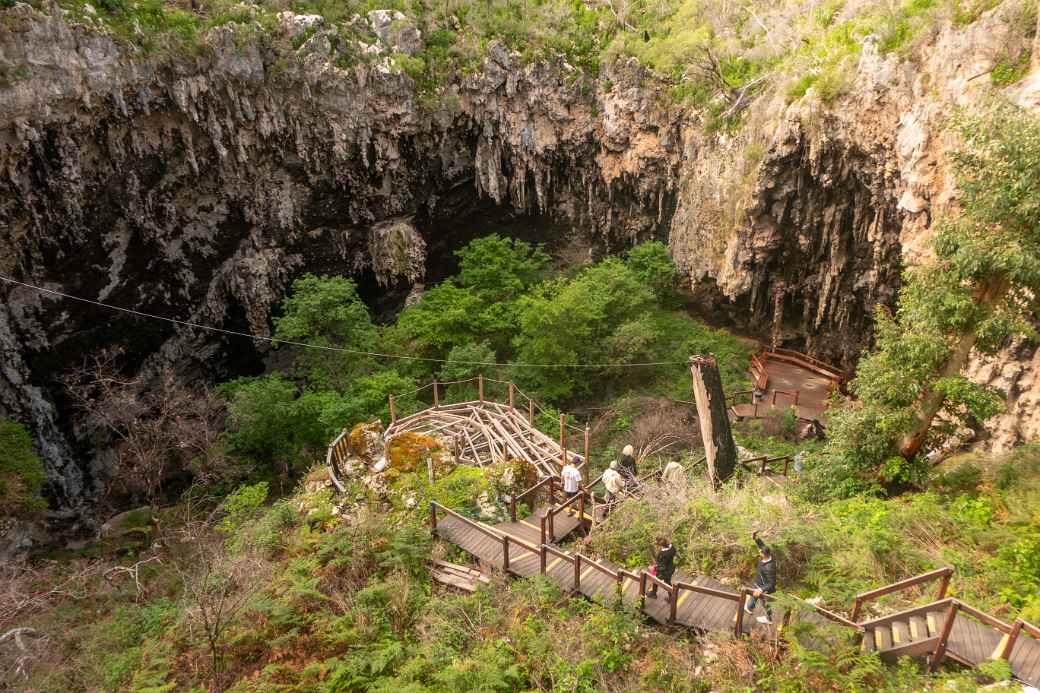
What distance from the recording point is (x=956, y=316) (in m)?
9.02

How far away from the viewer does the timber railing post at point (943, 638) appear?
5.69 meters

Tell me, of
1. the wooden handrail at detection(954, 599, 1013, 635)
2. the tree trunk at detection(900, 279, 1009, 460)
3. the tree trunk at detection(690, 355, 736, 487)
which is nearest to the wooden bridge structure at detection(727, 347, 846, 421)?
the tree trunk at detection(690, 355, 736, 487)

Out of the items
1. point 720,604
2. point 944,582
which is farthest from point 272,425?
point 944,582

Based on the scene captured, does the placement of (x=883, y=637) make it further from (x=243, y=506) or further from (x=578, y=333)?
(x=243, y=506)

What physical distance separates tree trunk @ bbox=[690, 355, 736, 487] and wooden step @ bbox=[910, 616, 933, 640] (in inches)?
197

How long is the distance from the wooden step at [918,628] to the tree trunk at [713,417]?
4992mm

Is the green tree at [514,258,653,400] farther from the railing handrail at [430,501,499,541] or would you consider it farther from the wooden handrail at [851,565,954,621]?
the wooden handrail at [851,565,954,621]

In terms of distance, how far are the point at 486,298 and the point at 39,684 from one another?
56.5ft

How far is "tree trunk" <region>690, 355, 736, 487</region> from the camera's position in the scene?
11016mm

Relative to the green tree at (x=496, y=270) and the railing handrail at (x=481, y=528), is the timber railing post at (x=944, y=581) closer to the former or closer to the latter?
the railing handrail at (x=481, y=528)

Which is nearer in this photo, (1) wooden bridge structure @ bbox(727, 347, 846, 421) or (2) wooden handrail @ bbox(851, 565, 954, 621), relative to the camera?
(2) wooden handrail @ bbox(851, 565, 954, 621)

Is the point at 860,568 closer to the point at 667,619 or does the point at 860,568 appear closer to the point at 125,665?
the point at 667,619

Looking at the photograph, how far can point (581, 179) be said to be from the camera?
25.4 metres

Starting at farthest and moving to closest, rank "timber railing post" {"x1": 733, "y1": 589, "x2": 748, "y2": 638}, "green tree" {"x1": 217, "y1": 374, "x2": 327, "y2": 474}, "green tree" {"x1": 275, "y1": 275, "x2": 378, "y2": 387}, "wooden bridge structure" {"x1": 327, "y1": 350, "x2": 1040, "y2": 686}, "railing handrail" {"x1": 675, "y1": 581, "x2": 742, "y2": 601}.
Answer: "green tree" {"x1": 275, "y1": 275, "x2": 378, "y2": 387} → "green tree" {"x1": 217, "y1": 374, "x2": 327, "y2": 474} → "railing handrail" {"x1": 675, "y1": 581, "x2": 742, "y2": 601} → "timber railing post" {"x1": 733, "y1": 589, "x2": 748, "y2": 638} → "wooden bridge structure" {"x1": 327, "y1": 350, "x2": 1040, "y2": 686}
